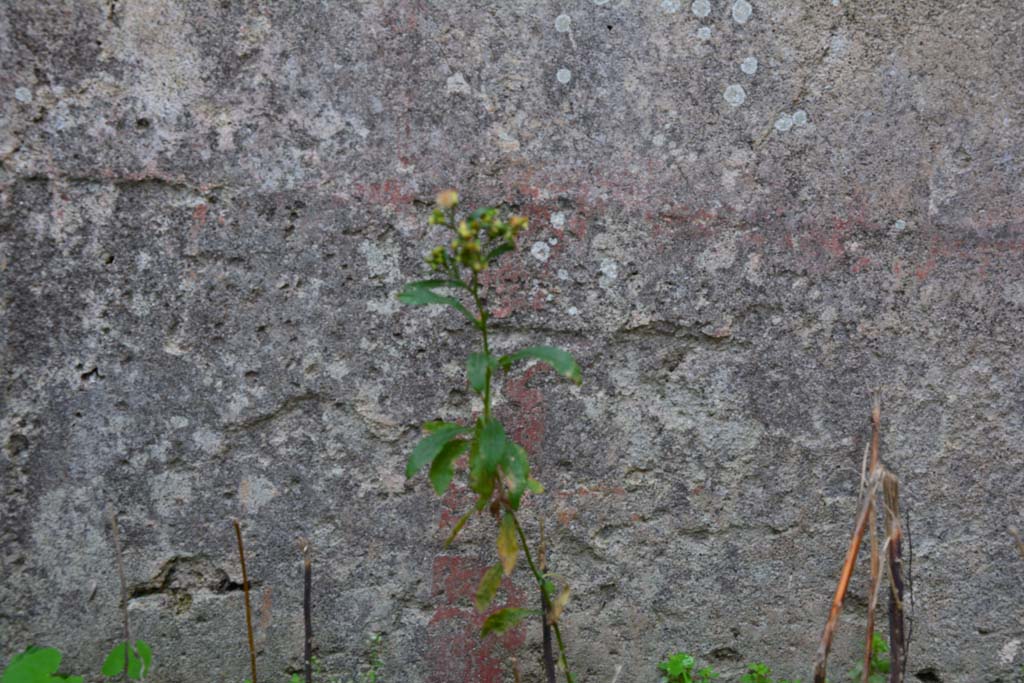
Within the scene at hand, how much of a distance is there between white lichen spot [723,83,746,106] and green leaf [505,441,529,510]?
42.7 inches

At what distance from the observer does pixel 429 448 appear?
1.77m

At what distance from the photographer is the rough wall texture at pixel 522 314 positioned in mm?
2182

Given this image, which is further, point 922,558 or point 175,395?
point 922,558

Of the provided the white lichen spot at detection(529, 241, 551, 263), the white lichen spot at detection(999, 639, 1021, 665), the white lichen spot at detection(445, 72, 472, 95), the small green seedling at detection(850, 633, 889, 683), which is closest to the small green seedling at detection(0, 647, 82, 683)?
the white lichen spot at detection(529, 241, 551, 263)

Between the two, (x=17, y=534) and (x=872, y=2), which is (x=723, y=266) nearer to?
(x=872, y=2)

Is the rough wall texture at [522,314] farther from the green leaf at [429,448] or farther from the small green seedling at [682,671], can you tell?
the green leaf at [429,448]

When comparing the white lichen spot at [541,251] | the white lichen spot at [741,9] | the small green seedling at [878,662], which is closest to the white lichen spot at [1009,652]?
the small green seedling at [878,662]

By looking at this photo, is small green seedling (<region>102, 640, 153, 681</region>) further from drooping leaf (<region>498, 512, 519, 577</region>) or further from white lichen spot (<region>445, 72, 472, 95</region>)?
white lichen spot (<region>445, 72, 472, 95</region>)

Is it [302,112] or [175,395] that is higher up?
[302,112]

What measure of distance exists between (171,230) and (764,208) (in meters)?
1.45

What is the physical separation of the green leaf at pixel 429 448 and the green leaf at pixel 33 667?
832 mm

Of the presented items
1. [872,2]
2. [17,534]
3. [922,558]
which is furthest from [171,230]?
[922,558]

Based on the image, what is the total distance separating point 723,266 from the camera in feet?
7.50

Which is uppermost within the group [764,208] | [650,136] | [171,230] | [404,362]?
[650,136]
